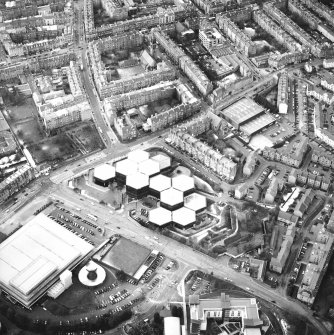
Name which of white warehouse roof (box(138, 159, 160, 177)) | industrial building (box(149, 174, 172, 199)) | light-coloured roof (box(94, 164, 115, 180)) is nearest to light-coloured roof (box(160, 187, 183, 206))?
industrial building (box(149, 174, 172, 199))

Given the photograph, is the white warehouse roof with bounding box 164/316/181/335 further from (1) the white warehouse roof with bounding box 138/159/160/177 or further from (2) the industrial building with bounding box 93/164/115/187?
(2) the industrial building with bounding box 93/164/115/187

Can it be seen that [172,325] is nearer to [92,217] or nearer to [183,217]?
[183,217]

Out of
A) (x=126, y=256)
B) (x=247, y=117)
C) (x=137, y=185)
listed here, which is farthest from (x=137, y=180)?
(x=247, y=117)

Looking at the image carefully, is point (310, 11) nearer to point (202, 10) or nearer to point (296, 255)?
point (202, 10)

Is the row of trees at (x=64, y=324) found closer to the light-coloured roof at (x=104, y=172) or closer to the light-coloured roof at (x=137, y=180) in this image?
the light-coloured roof at (x=137, y=180)

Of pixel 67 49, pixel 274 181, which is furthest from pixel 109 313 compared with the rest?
pixel 67 49

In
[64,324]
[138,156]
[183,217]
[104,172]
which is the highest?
[138,156]
